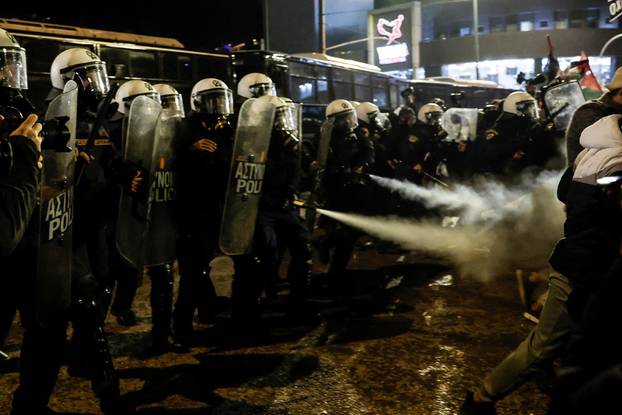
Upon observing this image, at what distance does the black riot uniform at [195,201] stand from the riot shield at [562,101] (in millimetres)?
5361

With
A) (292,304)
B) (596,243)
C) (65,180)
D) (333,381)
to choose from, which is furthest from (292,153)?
(596,243)

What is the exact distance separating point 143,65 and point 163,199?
6534 mm

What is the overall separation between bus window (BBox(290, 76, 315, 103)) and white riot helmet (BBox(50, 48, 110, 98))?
833 cm

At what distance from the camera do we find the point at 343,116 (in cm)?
693

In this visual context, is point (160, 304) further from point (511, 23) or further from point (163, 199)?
point (511, 23)

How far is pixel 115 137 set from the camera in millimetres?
4555

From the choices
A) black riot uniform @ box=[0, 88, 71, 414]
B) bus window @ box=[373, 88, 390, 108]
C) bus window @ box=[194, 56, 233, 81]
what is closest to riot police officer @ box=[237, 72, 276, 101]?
black riot uniform @ box=[0, 88, 71, 414]

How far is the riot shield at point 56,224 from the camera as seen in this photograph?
9.41 feet

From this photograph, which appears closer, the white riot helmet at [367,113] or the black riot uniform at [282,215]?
the black riot uniform at [282,215]

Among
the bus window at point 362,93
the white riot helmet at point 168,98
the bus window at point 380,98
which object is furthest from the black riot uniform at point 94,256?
the bus window at point 380,98

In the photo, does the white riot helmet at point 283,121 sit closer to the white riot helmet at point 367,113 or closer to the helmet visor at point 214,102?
the helmet visor at point 214,102

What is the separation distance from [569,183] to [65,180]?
8.44 feet

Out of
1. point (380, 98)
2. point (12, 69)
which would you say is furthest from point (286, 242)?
point (380, 98)

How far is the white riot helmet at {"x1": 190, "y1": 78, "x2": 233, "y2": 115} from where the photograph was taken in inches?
197
